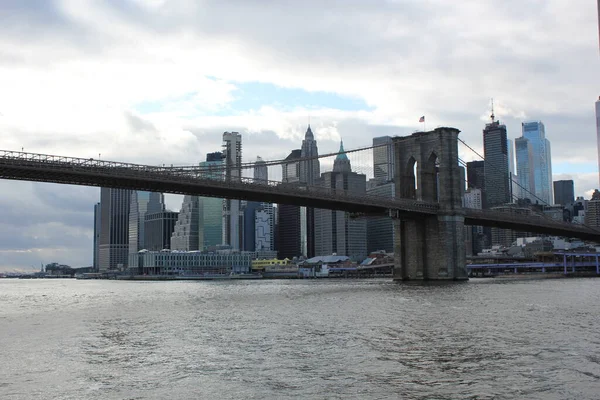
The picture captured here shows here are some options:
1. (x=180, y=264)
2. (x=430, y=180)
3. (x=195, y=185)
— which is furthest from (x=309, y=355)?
(x=180, y=264)

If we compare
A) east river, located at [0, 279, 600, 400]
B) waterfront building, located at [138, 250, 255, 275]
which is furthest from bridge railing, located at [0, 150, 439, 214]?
waterfront building, located at [138, 250, 255, 275]

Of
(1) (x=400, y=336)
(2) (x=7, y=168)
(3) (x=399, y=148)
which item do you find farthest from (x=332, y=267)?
(1) (x=400, y=336)

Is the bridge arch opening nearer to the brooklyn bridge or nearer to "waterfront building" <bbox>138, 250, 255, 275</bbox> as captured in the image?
the brooklyn bridge

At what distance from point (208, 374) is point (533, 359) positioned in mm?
8793

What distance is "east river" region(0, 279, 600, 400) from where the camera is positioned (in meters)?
15.0

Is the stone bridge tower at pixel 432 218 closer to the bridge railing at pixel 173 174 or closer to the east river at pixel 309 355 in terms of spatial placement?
the bridge railing at pixel 173 174

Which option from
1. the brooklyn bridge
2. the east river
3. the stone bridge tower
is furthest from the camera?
the stone bridge tower

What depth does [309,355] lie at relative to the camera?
19.3m

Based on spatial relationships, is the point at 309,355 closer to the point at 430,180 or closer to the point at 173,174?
the point at 173,174

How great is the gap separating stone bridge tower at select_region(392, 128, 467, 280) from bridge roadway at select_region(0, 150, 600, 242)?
130 cm

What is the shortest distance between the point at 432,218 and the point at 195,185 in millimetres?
28894

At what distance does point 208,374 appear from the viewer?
16.9m

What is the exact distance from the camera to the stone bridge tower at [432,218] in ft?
233

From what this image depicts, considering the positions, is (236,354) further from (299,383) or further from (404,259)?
(404,259)
